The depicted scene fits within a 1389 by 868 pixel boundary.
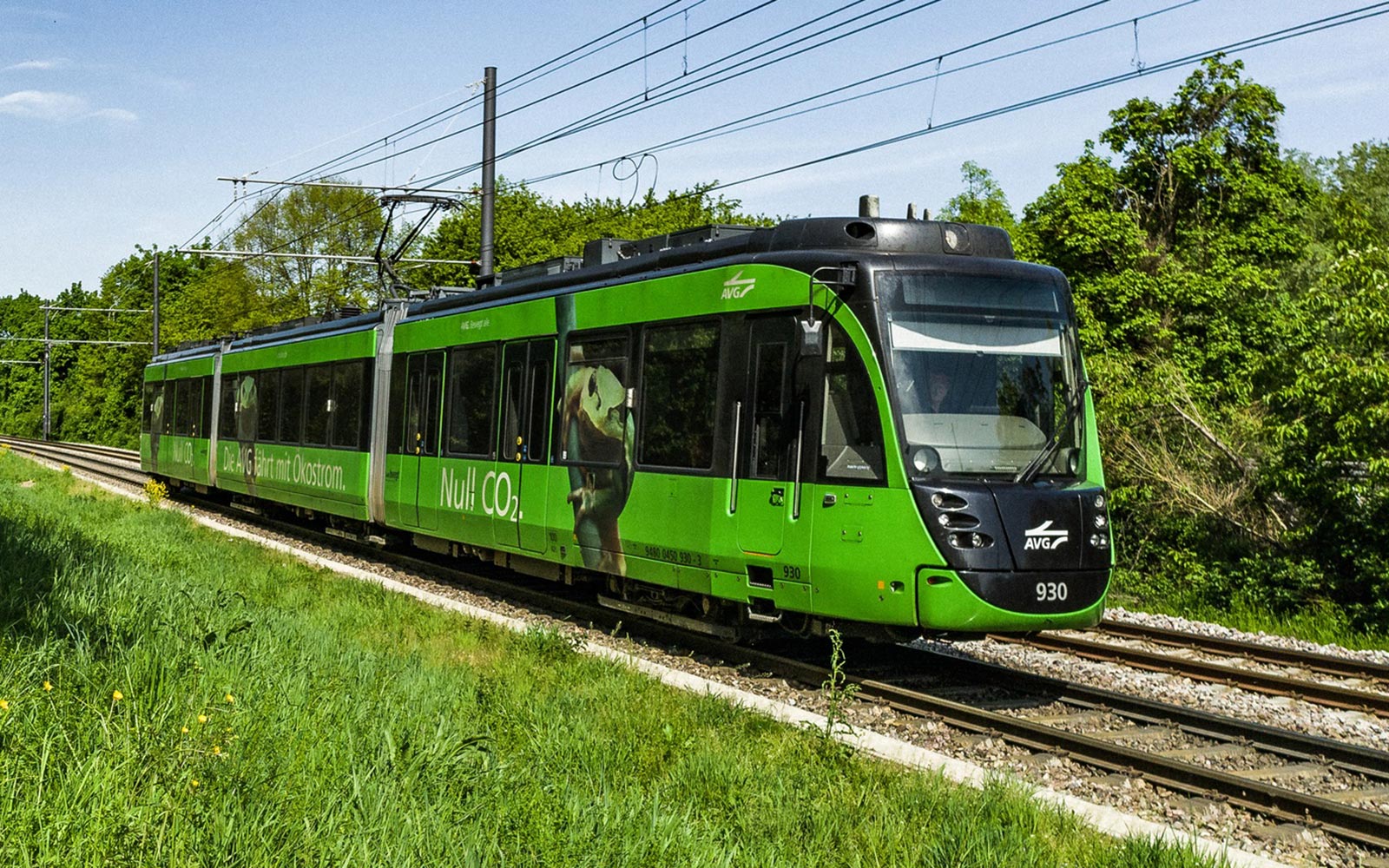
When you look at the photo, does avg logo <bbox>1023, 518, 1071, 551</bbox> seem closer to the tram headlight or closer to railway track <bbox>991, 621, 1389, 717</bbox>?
the tram headlight

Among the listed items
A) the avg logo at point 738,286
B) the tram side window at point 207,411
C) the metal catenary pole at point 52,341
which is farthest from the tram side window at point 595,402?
the metal catenary pole at point 52,341

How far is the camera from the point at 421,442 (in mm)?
16672

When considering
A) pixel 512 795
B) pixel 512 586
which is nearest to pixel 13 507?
pixel 512 586

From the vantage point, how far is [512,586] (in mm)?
15562

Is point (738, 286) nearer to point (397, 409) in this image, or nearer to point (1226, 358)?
point (397, 409)

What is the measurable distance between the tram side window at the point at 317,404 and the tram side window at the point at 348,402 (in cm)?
26

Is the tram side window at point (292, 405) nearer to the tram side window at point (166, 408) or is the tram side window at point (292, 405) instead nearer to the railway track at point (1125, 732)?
the tram side window at point (166, 408)

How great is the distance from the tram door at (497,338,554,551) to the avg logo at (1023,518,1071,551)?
5.49m

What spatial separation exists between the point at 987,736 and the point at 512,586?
7898 mm

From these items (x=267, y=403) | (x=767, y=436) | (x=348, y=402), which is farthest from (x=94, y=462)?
(x=767, y=436)

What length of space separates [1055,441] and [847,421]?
150 centimetres

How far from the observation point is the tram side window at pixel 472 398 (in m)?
14.9

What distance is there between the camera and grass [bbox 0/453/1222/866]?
191 inches

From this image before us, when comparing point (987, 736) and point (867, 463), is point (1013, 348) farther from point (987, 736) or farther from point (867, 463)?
point (987, 736)
